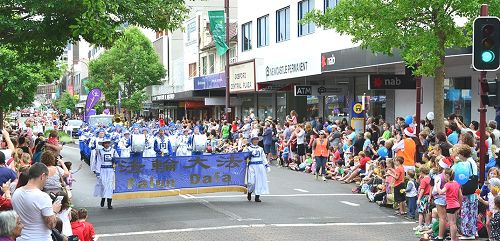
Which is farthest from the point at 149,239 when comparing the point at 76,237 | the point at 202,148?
the point at 202,148

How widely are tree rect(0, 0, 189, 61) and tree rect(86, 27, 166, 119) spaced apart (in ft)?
150

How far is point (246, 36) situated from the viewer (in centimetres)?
4366

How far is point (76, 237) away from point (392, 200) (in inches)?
378

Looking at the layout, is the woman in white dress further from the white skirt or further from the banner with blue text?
the white skirt

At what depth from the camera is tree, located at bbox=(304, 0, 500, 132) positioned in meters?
17.4

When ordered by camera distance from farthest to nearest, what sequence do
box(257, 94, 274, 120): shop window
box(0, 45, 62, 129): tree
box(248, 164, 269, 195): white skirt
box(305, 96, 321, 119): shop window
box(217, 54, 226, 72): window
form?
box(217, 54, 226, 72): window < box(257, 94, 274, 120): shop window < box(305, 96, 321, 119): shop window < box(0, 45, 62, 129): tree < box(248, 164, 269, 195): white skirt

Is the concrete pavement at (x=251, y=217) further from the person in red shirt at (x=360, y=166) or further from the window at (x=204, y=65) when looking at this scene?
the window at (x=204, y=65)

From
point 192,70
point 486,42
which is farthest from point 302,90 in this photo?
point 192,70

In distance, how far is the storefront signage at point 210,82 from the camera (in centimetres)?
4312

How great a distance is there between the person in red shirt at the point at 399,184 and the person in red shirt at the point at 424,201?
5.74 feet

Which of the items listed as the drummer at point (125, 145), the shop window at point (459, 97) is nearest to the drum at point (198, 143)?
→ the drummer at point (125, 145)

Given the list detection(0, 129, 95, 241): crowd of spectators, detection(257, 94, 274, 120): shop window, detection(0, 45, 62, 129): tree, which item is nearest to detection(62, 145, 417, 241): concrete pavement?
detection(0, 129, 95, 241): crowd of spectators

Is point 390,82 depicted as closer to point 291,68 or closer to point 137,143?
point 137,143

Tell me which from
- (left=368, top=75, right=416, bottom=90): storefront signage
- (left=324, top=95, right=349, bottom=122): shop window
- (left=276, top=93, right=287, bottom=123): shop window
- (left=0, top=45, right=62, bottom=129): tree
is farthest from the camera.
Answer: (left=276, top=93, right=287, bottom=123): shop window
